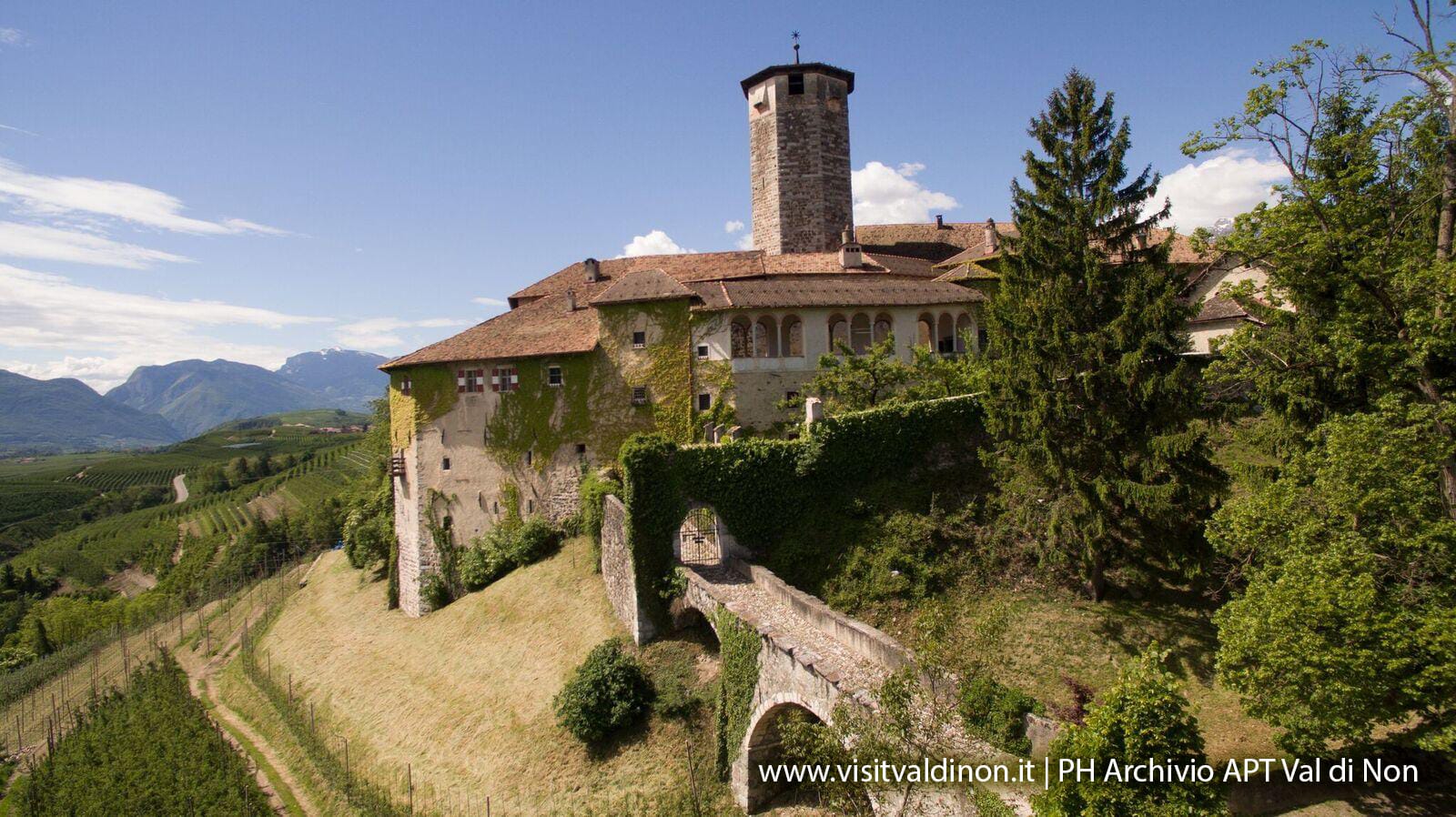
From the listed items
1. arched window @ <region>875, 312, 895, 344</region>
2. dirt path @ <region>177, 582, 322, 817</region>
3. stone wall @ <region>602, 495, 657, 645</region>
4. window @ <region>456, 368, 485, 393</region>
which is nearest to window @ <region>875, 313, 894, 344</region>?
arched window @ <region>875, 312, 895, 344</region>

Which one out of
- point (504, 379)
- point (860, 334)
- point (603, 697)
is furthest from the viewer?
point (860, 334)

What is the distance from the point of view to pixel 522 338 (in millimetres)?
31016

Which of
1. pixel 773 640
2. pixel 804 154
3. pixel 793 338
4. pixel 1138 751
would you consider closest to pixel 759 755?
pixel 773 640

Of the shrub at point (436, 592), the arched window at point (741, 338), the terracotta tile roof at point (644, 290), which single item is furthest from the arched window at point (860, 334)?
the shrub at point (436, 592)

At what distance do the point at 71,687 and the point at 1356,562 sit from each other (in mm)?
62308

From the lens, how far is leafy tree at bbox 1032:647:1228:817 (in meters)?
9.23

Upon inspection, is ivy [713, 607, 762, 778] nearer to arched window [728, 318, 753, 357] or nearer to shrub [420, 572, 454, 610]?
arched window [728, 318, 753, 357]

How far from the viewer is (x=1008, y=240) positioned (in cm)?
1905

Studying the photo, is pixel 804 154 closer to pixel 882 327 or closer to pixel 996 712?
pixel 882 327

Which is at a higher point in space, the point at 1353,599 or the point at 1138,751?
the point at 1353,599

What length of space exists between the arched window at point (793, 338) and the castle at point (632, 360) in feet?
0.33

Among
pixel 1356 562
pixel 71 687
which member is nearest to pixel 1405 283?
pixel 1356 562

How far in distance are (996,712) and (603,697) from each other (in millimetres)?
10582

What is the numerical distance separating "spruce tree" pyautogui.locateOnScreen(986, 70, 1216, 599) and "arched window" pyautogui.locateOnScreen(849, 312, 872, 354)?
1185 cm
